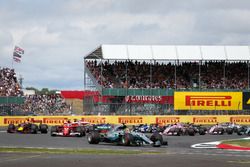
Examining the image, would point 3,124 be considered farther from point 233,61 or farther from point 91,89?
point 233,61

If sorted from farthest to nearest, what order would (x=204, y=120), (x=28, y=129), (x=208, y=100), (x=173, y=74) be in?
(x=173, y=74) → (x=208, y=100) → (x=204, y=120) → (x=28, y=129)

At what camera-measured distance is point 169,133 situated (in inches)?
1641

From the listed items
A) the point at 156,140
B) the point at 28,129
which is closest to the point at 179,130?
the point at 28,129

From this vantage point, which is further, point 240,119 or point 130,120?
point 240,119

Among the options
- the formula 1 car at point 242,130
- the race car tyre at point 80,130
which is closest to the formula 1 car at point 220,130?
the formula 1 car at point 242,130

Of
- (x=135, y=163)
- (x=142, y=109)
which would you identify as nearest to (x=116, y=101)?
(x=142, y=109)

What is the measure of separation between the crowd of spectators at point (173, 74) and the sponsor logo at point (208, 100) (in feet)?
9.18

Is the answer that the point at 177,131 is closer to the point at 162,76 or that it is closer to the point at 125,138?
the point at 125,138

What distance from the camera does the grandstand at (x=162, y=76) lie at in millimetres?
55781

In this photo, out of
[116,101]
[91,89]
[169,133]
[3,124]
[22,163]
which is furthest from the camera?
[91,89]

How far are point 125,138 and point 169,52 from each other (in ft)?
103

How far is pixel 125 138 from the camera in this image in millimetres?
28422

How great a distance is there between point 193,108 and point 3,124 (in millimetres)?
19672

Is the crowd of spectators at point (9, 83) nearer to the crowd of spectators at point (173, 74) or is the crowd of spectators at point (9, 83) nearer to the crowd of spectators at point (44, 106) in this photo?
the crowd of spectators at point (44, 106)
